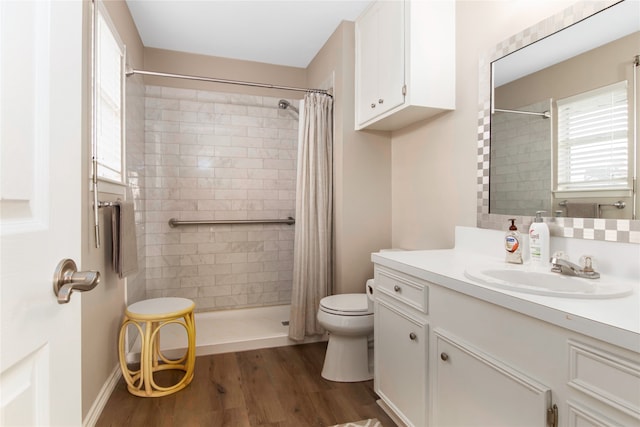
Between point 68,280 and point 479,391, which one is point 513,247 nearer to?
point 479,391

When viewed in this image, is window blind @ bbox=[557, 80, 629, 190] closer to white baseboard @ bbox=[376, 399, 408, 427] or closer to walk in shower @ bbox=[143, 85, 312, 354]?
white baseboard @ bbox=[376, 399, 408, 427]

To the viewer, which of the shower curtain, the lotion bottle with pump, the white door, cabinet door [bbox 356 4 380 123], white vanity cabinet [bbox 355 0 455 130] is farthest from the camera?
the shower curtain

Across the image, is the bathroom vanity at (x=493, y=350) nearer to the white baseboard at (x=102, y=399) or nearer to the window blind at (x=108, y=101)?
the white baseboard at (x=102, y=399)

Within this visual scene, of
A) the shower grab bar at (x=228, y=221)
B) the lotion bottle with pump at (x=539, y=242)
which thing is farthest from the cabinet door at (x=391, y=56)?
the shower grab bar at (x=228, y=221)

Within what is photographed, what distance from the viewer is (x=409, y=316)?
5.18 feet

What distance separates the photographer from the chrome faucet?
49.3 inches

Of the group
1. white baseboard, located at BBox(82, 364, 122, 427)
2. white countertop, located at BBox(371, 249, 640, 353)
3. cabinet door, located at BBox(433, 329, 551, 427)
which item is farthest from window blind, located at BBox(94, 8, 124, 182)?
cabinet door, located at BBox(433, 329, 551, 427)

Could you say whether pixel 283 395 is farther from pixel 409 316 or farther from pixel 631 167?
pixel 631 167

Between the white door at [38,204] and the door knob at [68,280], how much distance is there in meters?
0.01

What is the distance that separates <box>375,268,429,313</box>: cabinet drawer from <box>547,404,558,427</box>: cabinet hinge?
57 centimetres

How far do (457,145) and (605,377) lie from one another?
1468 millimetres

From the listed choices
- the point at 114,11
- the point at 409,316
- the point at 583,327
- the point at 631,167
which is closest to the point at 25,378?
the point at 583,327

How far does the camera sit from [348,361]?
2.22 meters

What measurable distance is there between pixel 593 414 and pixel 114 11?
9.45 ft
